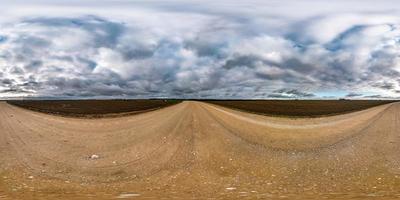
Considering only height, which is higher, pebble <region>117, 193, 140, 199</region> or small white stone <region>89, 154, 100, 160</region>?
small white stone <region>89, 154, 100, 160</region>

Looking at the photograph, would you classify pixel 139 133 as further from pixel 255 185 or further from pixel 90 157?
pixel 255 185

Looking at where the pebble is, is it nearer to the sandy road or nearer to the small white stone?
the sandy road

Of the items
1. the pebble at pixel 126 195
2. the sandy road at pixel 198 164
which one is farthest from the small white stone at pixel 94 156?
the pebble at pixel 126 195

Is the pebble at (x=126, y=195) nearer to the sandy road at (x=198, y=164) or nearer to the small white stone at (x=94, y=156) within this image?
the sandy road at (x=198, y=164)

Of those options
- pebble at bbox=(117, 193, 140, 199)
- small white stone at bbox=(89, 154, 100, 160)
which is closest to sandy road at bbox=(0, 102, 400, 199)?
pebble at bbox=(117, 193, 140, 199)

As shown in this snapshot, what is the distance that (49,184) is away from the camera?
15633 millimetres

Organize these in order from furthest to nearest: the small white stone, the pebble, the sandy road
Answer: the small white stone, the sandy road, the pebble

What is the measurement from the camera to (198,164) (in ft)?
61.2

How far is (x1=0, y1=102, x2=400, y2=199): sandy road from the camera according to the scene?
14734mm

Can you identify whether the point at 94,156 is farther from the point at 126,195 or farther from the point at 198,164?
the point at 126,195

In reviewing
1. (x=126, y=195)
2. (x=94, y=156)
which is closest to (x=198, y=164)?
(x=94, y=156)

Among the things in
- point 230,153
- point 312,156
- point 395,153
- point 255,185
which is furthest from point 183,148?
point 395,153

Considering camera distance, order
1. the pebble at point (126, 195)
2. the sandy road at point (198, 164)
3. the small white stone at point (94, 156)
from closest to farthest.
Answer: the pebble at point (126, 195)
the sandy road at point (198, 164)
the small white stone at point (94, 156)

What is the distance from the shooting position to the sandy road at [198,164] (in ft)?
48.3
